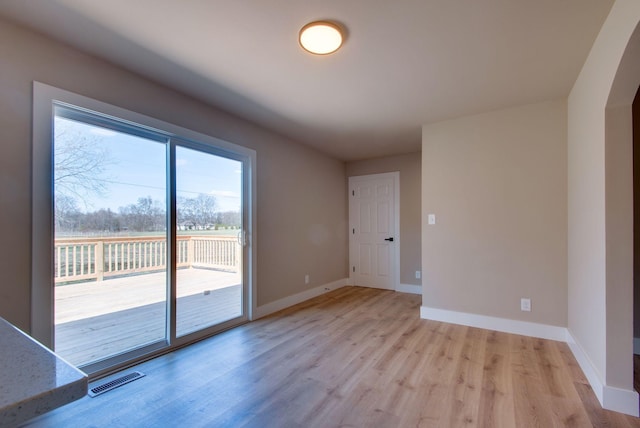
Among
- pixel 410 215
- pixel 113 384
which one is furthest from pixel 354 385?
pixel 410 215

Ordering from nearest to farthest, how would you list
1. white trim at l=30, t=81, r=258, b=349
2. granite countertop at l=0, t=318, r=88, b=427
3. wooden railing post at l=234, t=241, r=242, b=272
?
1. granite countertop at l=0, t=318, r=88, b=427
2. white trim at l=30, t=81, r=258, b=349
3. wooden railing post at l=234, t=241, r=242, b=272

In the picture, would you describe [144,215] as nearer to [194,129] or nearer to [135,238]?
[135,238]

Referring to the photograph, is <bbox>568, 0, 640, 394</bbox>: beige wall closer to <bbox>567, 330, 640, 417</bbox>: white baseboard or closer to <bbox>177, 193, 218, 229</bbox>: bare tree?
<bbox>567, 330, 640, 417</bbox>: white baseboard

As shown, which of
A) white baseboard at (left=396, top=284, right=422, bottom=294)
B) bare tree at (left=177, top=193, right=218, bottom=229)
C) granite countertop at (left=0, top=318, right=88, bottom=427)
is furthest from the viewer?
white baseboard at (left=396, top=284, right=422, bottom=294)

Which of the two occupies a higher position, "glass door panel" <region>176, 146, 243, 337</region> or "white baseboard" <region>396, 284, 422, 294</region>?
"glass door panel" <region>176, 146, 243, 337</region>

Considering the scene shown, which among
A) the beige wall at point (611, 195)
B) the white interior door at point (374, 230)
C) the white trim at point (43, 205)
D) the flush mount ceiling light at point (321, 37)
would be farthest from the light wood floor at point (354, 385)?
the flush mount ceiling light at point (321, 37)

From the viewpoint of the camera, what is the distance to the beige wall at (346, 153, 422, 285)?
514 cm

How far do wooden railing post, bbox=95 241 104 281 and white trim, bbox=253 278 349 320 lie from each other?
1.74m

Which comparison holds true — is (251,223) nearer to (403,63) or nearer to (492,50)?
(403,63)

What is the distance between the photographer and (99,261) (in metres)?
2.38

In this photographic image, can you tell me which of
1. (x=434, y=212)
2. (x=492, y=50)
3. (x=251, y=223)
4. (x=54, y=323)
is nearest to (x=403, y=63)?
(x=492, y=50)

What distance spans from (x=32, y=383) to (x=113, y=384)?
2.13m

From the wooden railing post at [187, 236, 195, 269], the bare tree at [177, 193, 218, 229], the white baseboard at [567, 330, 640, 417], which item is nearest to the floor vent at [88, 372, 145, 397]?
the wooden railing post at [187, 236, 195, 269]

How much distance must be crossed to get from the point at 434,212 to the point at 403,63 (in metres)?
1.94
